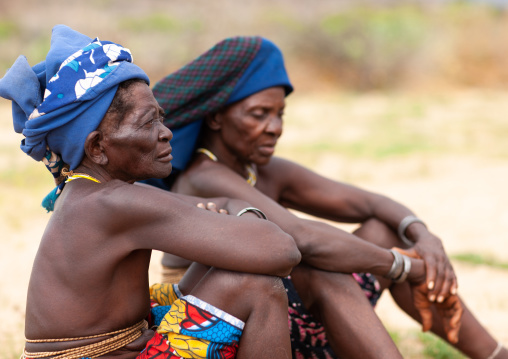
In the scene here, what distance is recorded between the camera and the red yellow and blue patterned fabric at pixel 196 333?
92.4 inches

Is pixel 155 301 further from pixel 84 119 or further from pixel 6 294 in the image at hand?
pixel 6 294

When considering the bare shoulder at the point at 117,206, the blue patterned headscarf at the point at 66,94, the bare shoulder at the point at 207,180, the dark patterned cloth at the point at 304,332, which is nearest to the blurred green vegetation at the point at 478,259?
the dark patterned cloth at the point at 304,332

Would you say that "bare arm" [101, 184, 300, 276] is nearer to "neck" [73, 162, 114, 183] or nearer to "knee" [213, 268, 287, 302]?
"knee" [213, 268, 287, 302]

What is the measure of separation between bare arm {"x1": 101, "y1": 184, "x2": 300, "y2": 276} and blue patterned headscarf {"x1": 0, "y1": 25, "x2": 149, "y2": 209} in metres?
0.27

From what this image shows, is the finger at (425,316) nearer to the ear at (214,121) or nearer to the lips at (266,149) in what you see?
the lips at (266,149)

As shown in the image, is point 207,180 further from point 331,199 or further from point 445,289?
point 445,289

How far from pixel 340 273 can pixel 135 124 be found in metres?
1.19

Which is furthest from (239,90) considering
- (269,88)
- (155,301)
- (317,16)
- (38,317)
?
(317,16)

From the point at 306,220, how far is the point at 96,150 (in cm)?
107

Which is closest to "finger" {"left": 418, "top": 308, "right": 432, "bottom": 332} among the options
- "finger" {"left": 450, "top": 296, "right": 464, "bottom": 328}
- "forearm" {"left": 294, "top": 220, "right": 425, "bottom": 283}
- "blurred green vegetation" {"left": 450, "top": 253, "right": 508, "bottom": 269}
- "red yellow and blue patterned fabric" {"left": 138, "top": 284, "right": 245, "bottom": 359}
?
"finger" {"left": 450, "top": 296, "right": 464, "bottom": 328}

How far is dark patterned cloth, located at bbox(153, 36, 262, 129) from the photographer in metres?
3.30

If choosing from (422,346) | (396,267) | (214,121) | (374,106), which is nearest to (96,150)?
(214,121)

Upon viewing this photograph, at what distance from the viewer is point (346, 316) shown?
282 cm

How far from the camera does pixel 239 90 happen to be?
3.36 meters
